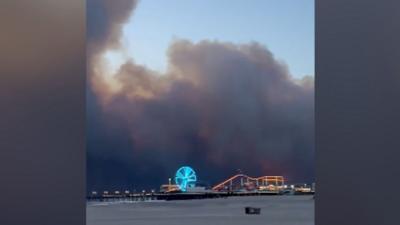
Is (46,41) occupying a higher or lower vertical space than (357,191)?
higher

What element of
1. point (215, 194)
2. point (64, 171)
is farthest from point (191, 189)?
point (64, 171)

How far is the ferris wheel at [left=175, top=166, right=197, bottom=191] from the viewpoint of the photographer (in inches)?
1687

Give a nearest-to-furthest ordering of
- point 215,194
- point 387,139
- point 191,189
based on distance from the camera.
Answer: point 387,139 < point 191,189 < point 215,194

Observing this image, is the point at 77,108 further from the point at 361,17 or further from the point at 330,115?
the point at 361,17

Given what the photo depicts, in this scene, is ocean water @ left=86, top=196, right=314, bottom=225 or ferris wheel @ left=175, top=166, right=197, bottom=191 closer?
ocean water @ left=86, top=196, right=314, bottom=225

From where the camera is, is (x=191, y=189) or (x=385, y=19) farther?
(x=191, y=189)

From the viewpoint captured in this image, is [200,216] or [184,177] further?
[184,177]

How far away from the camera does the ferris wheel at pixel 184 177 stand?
4286 cm

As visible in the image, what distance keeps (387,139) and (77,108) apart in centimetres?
118

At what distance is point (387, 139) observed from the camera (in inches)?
100

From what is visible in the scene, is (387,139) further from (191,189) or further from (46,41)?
(191,189)

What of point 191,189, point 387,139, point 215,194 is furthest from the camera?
point 215,194

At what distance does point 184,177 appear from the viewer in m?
43.6

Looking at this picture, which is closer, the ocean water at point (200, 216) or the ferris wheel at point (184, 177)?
the ocean water at point (200, 216)
